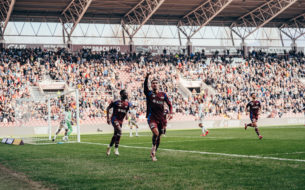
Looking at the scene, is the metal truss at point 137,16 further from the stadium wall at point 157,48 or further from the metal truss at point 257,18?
the metal truss at point 257,18

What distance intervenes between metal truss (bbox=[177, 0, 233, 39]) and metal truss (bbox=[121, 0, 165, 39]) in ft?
21.2

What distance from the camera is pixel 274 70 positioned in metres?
58.9

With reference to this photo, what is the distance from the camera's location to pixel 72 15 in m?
52.2

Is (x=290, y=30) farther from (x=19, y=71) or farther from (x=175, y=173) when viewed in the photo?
(x=175, y=173)

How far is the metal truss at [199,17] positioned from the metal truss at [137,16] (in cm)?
647

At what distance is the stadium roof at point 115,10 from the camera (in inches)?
2055

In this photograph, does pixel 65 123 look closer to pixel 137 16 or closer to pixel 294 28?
pixel 137 16

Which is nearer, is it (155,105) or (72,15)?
(155,105)

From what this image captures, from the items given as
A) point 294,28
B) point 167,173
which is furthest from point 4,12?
point 167,173

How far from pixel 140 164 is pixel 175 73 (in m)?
42.4

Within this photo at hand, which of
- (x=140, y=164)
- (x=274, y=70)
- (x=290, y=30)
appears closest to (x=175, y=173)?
(x=140, y=164)

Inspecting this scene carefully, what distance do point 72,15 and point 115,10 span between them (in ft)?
19.7

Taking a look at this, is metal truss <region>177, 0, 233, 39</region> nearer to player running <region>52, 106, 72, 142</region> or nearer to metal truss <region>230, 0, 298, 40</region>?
metal truss <region>230, 0, 298, 40</region>

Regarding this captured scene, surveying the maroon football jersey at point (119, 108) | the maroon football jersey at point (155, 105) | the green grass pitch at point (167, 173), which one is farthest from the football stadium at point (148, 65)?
the green grass pitch at point (167, 173)
